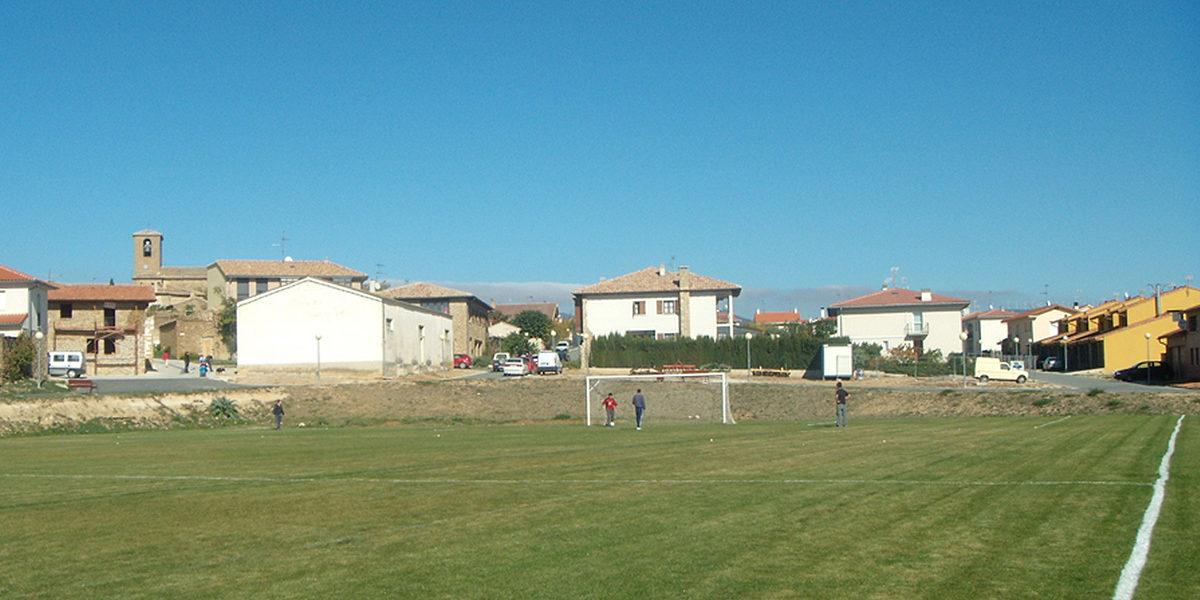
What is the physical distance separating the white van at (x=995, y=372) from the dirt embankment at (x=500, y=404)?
11.9 metres

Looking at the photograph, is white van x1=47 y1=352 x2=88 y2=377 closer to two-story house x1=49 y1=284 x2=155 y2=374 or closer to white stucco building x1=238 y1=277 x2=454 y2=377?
two-story house x1=49 y1=284 x2=155 y2=374

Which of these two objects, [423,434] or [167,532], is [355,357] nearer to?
[423,434]

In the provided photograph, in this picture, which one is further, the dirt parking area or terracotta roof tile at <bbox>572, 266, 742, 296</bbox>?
terracotta roof tile at <bbox>572, 266, 742, 296</bbox>

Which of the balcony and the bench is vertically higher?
the balcony

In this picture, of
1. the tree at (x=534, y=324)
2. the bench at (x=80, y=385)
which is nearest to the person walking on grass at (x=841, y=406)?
the bench at (x=80, y=385)

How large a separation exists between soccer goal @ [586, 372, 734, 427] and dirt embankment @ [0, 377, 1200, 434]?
130mm

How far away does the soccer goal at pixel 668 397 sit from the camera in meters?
49.6

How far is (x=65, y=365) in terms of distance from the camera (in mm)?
68438

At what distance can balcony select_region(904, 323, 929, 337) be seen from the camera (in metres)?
101

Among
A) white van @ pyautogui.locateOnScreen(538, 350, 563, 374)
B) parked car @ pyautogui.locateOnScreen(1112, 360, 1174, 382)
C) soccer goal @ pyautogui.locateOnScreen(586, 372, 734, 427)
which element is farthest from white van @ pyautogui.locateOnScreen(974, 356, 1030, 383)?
white van @ pyautogui.locateOnScreen(538, 350, 563, 374)

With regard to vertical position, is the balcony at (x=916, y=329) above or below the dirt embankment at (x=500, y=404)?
above

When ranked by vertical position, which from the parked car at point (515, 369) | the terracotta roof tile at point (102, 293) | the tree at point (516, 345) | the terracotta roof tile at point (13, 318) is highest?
the terracotta roof tile at point (102, 293)

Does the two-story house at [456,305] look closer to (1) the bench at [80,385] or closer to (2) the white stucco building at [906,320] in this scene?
(2) the white stucco building at [906,320]

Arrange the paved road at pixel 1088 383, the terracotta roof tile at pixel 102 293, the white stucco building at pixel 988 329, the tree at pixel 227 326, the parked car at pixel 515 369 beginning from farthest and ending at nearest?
1. the white stucco building at pixel 988 329
2. the tree at pixel 227 326
3. the terracotta roof tile at pixel 102 293
4. the parked car at pixel 515 369
5. the paved road at pixel 1088 383
